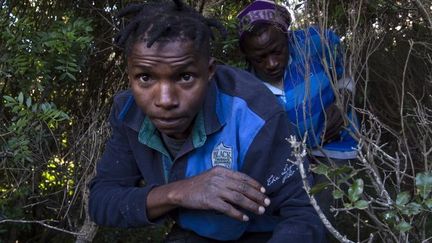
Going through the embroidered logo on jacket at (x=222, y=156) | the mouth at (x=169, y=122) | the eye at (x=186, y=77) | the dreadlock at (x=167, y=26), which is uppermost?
the dreadlock at (x=167, y=26)

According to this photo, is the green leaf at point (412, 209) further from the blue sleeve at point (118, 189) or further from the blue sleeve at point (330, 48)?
the blue sleeve at point (330, 48)

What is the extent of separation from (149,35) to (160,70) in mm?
128

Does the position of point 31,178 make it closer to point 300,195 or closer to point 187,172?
point 187,172

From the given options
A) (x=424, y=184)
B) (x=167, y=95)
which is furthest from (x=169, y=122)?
(x=424, y=184)

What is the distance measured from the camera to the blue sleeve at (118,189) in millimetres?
2666

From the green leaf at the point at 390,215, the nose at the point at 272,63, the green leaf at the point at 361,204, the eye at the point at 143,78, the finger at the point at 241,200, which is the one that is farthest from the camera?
the nose at the point at 272,63

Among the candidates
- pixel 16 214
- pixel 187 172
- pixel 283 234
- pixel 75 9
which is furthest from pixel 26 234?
pixel 283 234

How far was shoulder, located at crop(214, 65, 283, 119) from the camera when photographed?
8.43 ft

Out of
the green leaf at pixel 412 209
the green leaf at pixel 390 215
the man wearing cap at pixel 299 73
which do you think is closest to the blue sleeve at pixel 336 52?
the man wearing cap at pixel 299 73

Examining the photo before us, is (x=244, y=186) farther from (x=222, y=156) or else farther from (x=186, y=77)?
(x=186, y=77)

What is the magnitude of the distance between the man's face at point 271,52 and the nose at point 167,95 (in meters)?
1.29

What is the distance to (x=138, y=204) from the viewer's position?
104 inches

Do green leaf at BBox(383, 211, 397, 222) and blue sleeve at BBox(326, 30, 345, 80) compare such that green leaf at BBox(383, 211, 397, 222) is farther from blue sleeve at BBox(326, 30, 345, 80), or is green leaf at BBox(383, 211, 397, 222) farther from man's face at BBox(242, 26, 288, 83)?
man's face at BBox(242, 26, 288, 83)

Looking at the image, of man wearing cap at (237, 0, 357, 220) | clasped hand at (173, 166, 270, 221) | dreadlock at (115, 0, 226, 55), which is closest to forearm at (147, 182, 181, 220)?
clasped hand at (173, 166, 270, 221)
